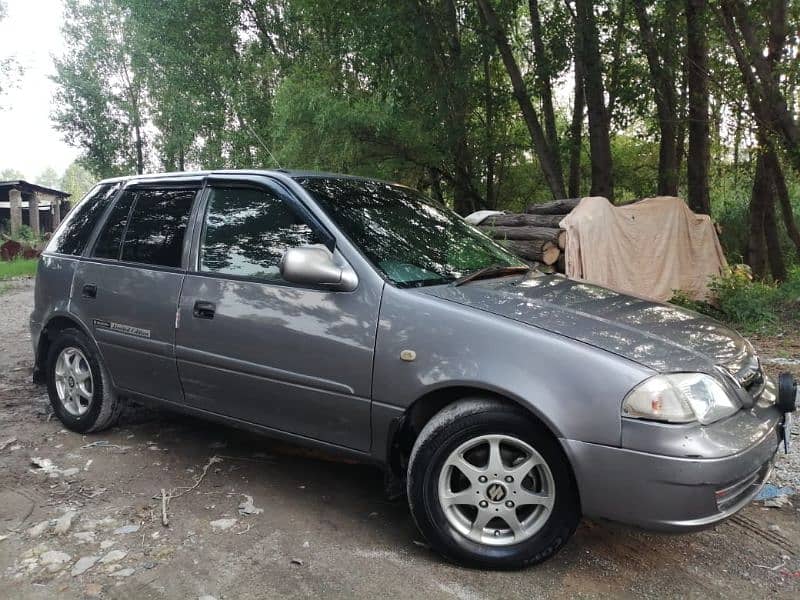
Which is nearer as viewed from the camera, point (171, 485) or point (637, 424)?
point (637, 424)

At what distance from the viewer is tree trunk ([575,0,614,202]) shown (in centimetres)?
1123

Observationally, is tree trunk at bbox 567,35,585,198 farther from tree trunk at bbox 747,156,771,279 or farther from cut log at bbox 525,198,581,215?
cut log at bbox 525,198,581,215

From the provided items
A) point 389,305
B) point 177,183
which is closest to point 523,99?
point 177,183

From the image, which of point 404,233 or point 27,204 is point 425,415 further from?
point 27,204

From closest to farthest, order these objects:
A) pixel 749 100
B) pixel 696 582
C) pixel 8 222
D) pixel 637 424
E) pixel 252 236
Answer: pixel 637 424, pixel 696 582, pixel 252 236, pixel 749 100, pixel 8 222

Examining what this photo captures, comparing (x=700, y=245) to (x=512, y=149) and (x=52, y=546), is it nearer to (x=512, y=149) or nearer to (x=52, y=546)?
(x=512, y=149)

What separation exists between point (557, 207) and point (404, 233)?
694 cm

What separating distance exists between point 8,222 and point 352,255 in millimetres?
32199

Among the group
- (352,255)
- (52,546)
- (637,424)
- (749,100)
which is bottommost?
(52,546)

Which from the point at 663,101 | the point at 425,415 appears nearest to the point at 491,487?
the point at 425,415

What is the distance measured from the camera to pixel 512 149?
1723 centimetres

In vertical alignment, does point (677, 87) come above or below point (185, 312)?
above

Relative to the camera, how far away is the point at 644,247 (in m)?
10.2

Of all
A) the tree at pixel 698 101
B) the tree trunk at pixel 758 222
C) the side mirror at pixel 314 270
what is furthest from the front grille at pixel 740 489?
the tree trunk at pixel 758 222
